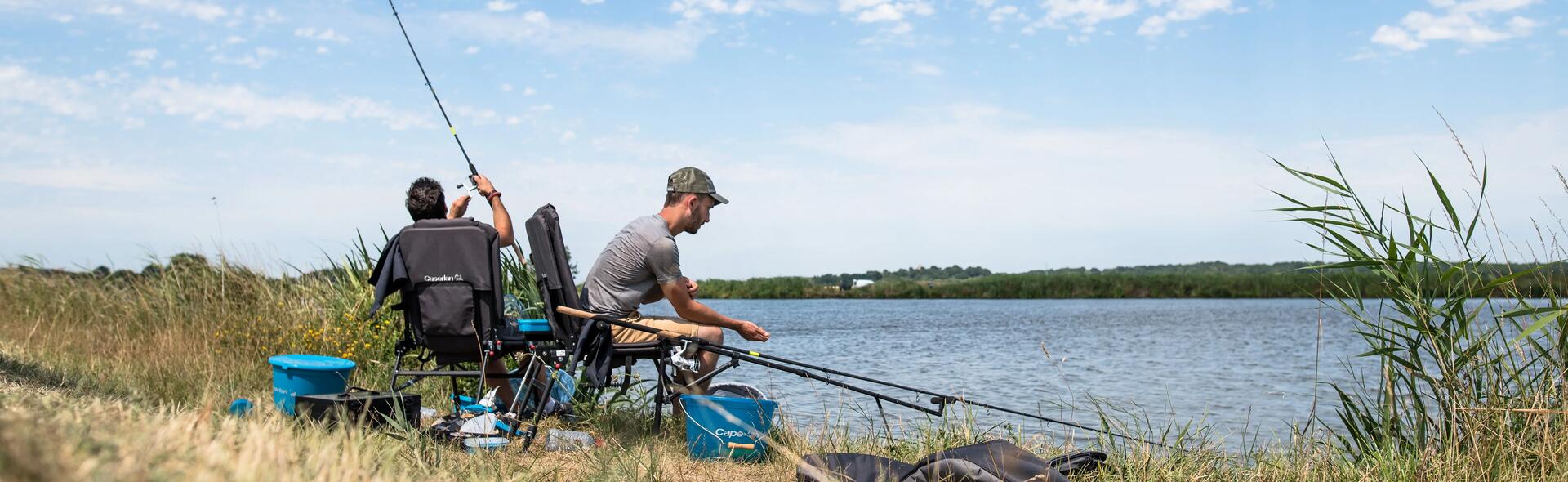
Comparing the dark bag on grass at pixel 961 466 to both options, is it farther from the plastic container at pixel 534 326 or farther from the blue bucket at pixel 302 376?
the blue bucket at pixel 302 376

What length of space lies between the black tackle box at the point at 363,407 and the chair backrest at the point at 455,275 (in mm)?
356

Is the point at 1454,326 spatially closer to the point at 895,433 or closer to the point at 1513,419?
the point at 1513,419

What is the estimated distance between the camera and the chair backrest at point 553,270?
4.19 m

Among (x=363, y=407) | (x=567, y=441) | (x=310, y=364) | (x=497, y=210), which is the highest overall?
(x=497, y=210)

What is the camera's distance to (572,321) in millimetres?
4184

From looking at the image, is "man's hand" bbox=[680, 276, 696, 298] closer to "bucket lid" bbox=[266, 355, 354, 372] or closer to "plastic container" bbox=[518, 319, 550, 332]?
"plastic container" bbox=[518, 319, 550, 332]

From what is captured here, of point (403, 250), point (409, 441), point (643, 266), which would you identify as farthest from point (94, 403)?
point (643, 266)

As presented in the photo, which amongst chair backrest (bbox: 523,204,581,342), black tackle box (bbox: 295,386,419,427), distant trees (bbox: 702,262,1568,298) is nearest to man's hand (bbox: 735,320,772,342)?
chair backrest (bbox: 523,204,581,342)

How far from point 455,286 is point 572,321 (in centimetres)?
48

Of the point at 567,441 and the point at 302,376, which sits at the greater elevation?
the point at 302,376

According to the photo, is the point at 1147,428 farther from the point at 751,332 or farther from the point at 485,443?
the point at 485,443

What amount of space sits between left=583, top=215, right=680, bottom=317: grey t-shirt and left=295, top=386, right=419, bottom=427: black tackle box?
2.89ft

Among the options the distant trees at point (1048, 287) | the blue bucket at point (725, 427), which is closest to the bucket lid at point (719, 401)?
the blue bucket at point (725, 427)

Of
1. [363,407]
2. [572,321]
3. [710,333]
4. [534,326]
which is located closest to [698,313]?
[710,333]
